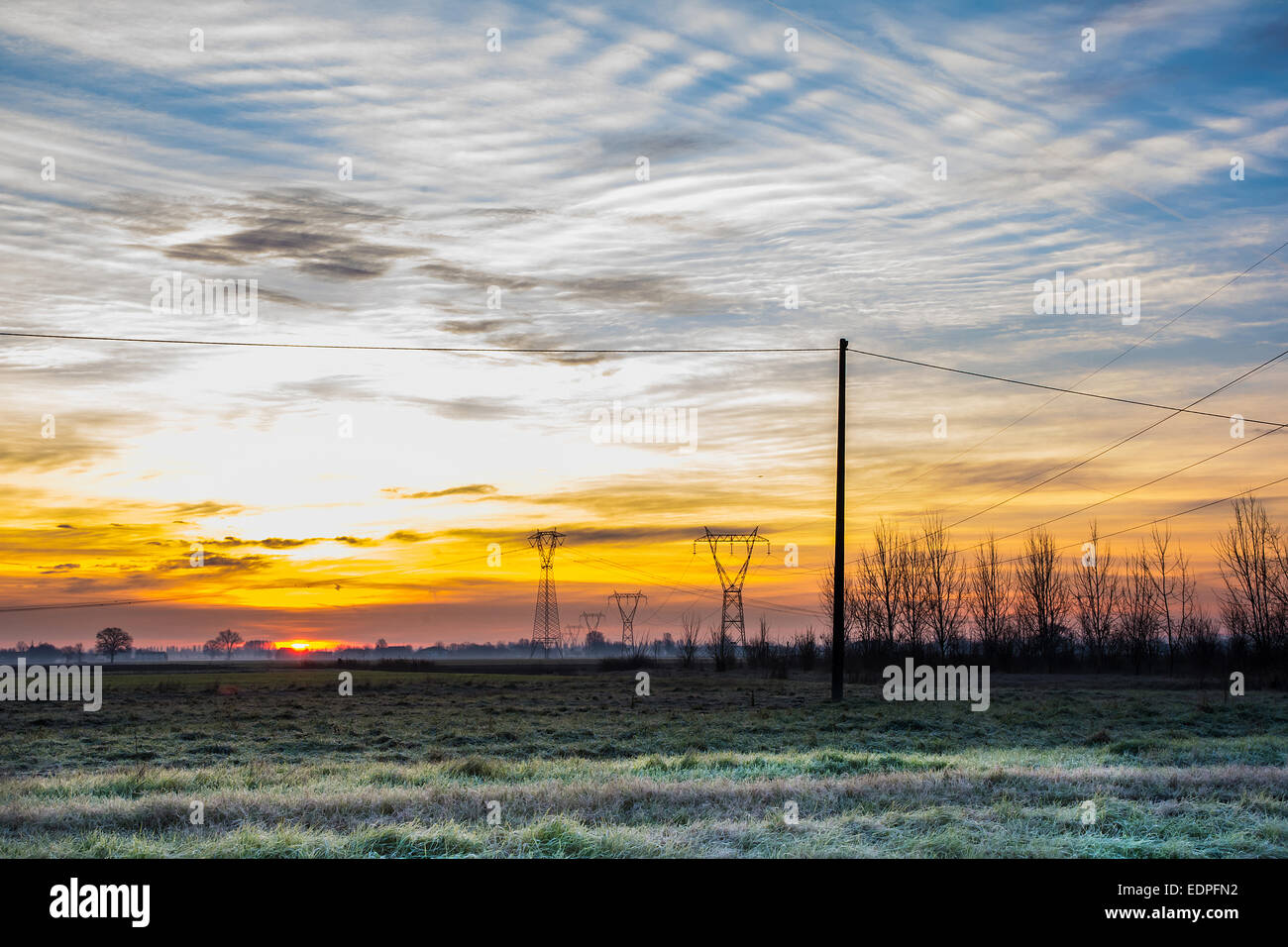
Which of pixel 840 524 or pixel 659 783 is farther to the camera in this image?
pixel 840 524

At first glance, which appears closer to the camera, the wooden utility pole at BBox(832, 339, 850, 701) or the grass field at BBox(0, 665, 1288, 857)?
the grass field at BBox(0, 665, 1288, 857)

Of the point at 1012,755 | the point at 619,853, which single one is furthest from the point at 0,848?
the point at 1012,755

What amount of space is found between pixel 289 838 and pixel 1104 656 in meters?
88.6

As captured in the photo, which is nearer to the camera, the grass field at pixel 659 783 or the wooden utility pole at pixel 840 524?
the grass field at pixel 659 783

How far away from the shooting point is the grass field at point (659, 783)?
10.1 m

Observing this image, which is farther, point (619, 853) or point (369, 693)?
point (369, 693)

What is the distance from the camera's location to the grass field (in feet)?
33.2

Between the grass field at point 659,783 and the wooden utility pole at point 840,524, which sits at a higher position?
the wooden utility pole at point 840,524

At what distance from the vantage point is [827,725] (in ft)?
93.7

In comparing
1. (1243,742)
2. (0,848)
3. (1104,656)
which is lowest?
(1104,656)

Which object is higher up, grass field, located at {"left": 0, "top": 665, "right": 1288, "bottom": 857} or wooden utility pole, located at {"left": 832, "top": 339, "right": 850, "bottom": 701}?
wooden utility pole, located at {"left": 832, "top": 339, "right": 850, "bottom": 701}

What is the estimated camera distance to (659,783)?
14828 millimetres

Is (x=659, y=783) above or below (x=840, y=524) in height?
below
